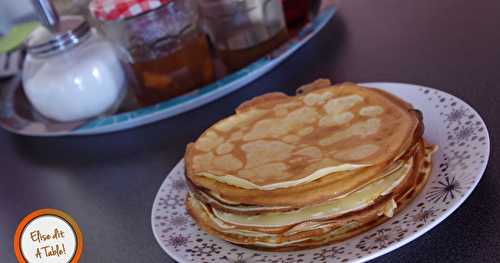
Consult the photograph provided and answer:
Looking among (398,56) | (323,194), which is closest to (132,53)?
(398,56)

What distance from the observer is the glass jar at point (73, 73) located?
989 millimetres

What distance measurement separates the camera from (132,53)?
3.25ft

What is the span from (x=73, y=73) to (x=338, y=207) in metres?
0.61

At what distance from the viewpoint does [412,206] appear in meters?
0.56

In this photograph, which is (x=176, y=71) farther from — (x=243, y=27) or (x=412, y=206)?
(x=412, y=206)

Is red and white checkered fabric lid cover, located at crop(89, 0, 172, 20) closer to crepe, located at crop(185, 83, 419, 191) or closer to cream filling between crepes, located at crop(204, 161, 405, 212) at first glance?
crepe, located at crop(185, 83, 419, 191)

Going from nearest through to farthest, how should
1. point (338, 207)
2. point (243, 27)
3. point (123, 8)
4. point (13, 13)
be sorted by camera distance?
1. point (338, 207)
2. point (123, 8)
3. point (243, 27)
4. point (13, 13)

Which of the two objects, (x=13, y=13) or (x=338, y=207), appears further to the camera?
(x=13, y=13)

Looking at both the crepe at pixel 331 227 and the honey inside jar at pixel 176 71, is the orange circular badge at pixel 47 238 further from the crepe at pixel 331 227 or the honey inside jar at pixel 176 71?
the honey inside jar at pixel 176 71

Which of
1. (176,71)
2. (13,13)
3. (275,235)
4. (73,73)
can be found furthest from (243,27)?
(13,13)

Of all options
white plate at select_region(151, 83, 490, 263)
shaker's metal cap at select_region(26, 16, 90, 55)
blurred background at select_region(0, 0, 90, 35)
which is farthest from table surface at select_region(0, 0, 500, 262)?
blurred background at select_region(0, 0, 90, 35)

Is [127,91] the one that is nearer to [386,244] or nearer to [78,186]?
[78,186]

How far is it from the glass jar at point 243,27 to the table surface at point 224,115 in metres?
0.05

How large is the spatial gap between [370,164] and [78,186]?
0.53 m
